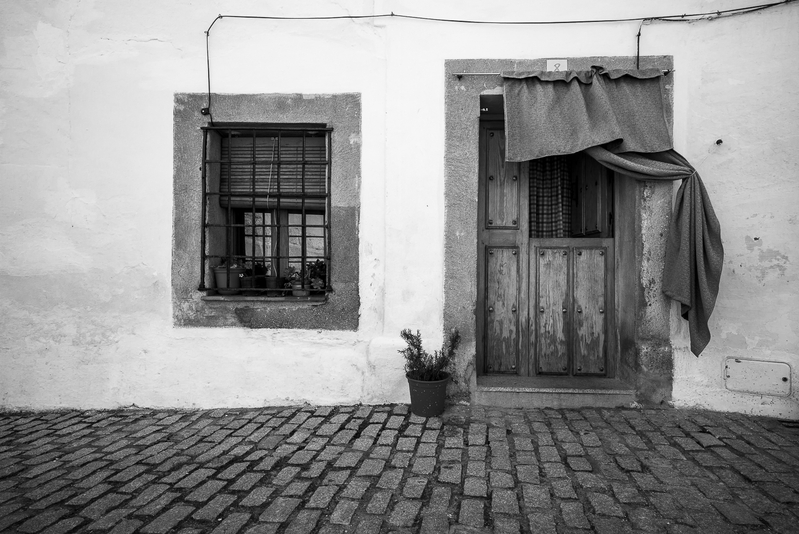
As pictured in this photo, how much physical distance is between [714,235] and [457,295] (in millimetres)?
2100

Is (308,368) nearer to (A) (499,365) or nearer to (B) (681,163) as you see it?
(A) (499,365)

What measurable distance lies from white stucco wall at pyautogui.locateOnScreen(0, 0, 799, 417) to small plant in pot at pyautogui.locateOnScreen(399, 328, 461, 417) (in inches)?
6.8

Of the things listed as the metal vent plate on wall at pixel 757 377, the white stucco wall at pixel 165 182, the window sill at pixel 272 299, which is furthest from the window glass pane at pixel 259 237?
the metal vent plate on wall at pixel 757 377

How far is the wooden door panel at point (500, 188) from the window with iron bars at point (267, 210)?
1.54 m

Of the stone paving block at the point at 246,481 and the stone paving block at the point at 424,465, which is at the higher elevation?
the stone paving block at the point at 424,465

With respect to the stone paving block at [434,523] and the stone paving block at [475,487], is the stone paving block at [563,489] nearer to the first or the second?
the stone paving block at [475,487]

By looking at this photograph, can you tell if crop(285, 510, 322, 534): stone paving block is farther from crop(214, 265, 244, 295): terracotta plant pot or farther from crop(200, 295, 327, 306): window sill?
crop(214, 265, 244, 295): terracotta plant pot

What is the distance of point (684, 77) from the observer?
4.00 metres

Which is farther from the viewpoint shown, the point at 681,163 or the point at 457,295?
the point at 457,295

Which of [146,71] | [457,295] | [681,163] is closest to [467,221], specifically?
[457,295]

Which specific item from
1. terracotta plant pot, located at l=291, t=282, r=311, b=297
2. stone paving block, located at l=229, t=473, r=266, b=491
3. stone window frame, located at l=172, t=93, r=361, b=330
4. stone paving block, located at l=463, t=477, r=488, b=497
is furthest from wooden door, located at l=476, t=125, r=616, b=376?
stone paving block, located at l=229, t=473, r=266, b=491

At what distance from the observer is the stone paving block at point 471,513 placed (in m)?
Result: 2.41

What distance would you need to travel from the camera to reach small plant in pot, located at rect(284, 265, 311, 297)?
432 centimetres

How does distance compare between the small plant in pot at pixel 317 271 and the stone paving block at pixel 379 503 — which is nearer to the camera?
the stone paving block at pixel 379 503
